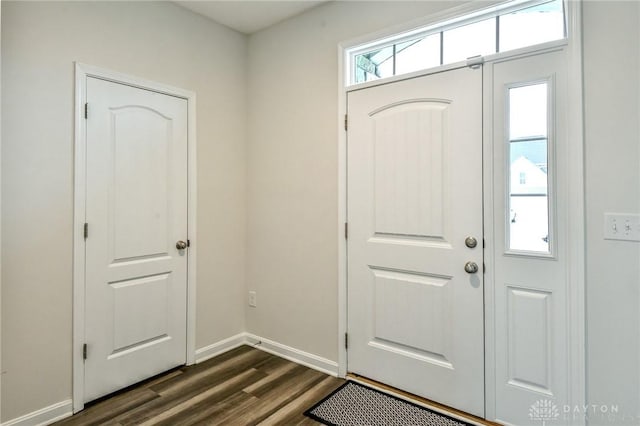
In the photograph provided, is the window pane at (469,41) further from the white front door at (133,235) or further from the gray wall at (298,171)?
the white front door at (133,235)

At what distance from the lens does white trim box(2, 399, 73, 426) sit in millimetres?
1963

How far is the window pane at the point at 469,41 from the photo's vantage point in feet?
6.75

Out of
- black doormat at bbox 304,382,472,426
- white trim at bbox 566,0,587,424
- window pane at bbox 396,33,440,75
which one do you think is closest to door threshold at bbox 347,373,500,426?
black doormat at bbox 304,382,472,426

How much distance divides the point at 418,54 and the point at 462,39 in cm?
27

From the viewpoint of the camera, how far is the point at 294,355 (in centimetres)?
287

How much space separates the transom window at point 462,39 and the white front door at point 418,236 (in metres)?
0.16

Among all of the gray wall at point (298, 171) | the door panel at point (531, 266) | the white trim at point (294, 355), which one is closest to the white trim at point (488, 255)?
the door panel at point (531, 266)

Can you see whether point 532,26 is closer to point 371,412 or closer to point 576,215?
point 576,215

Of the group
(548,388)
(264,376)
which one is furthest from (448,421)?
(264,376)

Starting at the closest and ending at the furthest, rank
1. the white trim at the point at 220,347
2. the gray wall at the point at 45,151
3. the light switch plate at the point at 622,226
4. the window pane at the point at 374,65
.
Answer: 1. the light switch plate at the point at 622,226
2. the gray wall at the point at 45,151
3. the window pane at the point at 374,65
4. the white trim at the point at 220,347

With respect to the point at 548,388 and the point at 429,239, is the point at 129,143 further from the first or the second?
the point at 548,388

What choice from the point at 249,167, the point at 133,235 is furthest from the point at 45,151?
the point at 249,167

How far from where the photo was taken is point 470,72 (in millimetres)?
2059

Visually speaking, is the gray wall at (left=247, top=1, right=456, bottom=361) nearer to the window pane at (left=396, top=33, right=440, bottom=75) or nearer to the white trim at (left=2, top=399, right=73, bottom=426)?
the window pane at (left=396, top=33, right=440, bottom=75)
